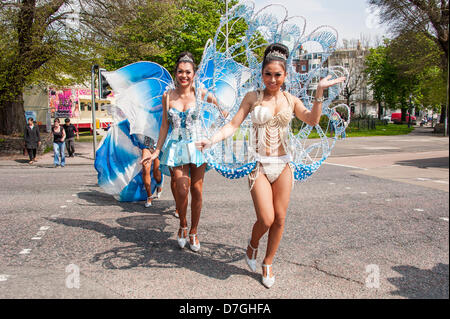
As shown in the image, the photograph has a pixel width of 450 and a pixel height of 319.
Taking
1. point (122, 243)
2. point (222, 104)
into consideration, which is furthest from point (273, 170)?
point (122, 243)

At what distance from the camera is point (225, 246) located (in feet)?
14.2

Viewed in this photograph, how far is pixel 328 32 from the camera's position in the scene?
11.8ft

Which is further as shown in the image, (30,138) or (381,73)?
(381,73)

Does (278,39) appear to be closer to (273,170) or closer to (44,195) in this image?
(273,170)

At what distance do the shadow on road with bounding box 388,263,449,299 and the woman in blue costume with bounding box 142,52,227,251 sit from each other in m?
2.06

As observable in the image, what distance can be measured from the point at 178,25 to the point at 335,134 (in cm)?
2024

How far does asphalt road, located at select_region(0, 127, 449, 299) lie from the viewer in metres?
3.14

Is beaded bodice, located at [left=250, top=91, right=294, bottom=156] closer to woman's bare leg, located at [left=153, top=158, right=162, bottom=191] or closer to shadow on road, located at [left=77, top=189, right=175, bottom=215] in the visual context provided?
shadow on road, located at [left=77, top=189, right=175, bottom=215]

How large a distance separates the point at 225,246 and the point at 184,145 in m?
1.26

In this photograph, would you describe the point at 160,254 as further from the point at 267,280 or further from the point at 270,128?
the point at 270,128

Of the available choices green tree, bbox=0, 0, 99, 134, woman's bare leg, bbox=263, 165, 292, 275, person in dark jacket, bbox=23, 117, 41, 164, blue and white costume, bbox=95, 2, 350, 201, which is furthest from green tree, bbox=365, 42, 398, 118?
woman's bare leg, bbox=263, 165, 292, 275

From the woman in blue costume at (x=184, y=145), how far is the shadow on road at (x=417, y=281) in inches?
81.0

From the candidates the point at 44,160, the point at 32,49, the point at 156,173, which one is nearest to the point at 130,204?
the point at 156,173

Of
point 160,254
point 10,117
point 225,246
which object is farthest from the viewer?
point 10,117
